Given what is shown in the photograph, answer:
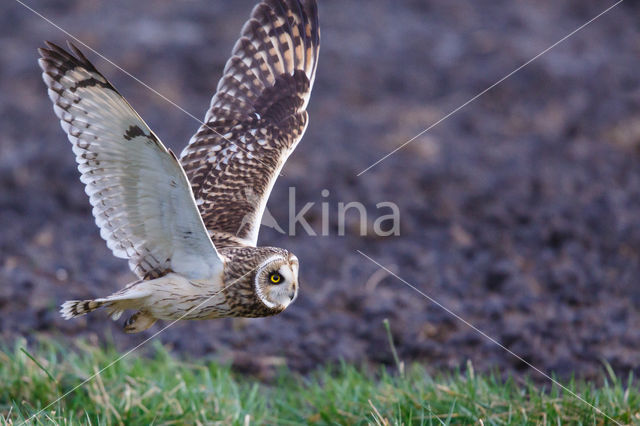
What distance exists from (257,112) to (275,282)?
1.60 meters

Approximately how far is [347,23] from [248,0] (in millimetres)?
1502

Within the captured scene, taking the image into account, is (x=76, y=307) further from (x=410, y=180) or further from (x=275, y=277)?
(x=410, y=180)

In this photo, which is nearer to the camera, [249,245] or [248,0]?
[249,245]

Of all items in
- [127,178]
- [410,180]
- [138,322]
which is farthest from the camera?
[410,180]

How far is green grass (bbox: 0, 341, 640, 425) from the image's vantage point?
402 centimetres

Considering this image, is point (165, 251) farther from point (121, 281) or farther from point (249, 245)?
point (121, 281)

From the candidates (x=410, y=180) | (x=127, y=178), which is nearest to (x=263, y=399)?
(x=127, y=178)

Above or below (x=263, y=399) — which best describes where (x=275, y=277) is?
above

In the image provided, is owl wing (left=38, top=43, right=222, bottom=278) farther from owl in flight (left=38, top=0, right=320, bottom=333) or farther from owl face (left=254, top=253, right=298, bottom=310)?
owl face (left=254, top=253, right=298, bottom=310)

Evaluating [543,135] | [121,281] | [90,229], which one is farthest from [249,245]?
[543,135]

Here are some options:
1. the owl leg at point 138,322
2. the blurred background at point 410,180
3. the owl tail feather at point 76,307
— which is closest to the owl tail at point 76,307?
the owl tail feather at point 76,307

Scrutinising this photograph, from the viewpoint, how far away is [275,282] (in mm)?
3457

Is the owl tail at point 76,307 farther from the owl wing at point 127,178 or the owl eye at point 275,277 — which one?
the owl eye at point 275,277

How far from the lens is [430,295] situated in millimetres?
6281
